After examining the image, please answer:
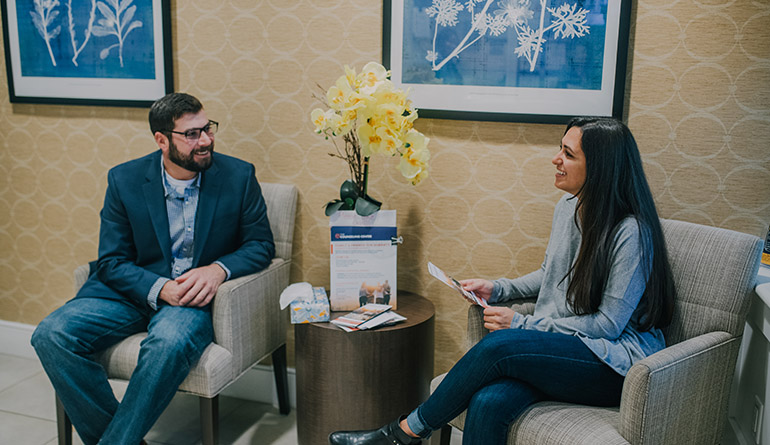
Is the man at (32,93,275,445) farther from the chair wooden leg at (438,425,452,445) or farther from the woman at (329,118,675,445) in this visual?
the chair wooden leg at (438,425,452,445)

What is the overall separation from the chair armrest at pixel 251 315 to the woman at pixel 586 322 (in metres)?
0.62

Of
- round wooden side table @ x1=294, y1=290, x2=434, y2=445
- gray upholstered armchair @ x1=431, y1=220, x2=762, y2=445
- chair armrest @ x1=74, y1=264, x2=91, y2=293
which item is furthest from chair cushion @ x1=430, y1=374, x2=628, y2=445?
chair armrest @ x1=74, y1=264, x2=91, y2=293

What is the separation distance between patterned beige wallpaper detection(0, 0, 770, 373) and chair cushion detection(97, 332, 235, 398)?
64cm

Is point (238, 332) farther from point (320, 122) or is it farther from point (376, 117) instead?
point (376, 117)

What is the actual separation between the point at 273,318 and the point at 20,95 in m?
1.72

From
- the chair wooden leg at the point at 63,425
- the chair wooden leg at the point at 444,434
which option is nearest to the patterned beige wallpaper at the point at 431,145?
the chair wooden leg at the point at 444,434

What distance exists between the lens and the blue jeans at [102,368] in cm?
210

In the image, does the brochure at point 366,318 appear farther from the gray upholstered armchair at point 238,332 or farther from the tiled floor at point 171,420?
the tiled floor at point 171,420

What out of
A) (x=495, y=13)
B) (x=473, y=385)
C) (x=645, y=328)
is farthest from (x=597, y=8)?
(x=473, y=385)

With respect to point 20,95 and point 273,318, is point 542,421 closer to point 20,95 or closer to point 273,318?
point 273,318

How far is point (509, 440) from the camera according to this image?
5.84 feet

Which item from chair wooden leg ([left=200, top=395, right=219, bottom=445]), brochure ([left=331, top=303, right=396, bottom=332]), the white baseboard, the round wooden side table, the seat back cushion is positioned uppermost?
the seat back cushion

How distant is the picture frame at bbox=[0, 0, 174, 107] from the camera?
111 inches

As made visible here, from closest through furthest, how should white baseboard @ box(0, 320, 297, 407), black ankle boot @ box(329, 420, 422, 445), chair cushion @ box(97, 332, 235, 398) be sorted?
black ankle boot @ box(329, 420, 422, 445) < chair cushion @ box(97, 332, 235, 398) < white baseboard @ box(0, 320, 297, 407)
